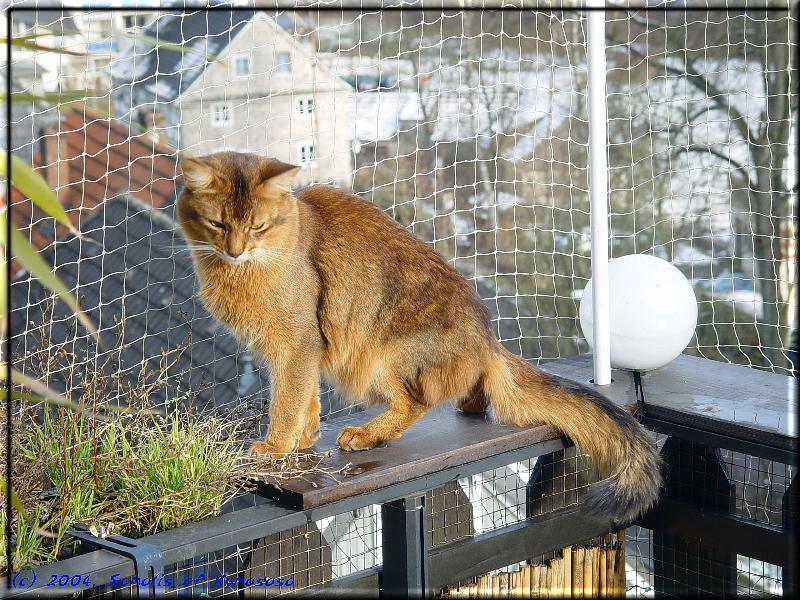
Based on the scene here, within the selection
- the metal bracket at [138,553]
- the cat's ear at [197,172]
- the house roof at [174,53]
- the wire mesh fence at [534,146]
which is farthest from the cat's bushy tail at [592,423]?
the wire mesh fence at [534,146]

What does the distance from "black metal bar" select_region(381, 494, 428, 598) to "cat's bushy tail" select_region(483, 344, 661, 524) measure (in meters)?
0.42

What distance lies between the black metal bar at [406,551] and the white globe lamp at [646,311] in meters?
0.97


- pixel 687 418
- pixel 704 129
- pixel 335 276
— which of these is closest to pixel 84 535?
pixel 335 276

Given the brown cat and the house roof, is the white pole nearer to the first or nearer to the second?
the brown cat

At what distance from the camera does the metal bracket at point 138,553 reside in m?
1.92

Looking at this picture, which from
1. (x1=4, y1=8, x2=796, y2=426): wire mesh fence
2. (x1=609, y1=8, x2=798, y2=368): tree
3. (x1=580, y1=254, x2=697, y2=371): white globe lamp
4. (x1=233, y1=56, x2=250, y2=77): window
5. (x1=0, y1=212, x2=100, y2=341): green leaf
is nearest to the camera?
(x1=0, y1=212, x2=100, y2=341): green leaf

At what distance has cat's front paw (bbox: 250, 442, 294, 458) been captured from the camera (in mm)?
2355

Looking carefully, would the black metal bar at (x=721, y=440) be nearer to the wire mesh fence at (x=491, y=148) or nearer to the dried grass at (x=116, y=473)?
the dried grass at (x=116, y=473)

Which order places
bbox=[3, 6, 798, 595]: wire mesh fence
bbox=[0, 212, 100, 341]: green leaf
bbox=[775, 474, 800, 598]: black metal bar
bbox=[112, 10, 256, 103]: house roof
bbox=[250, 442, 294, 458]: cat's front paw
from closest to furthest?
bbox=[0, 212, 100, 341]: green leaf, bbox=[250, 442, 294, 458]: cat's front paw, bbox=[775, 474, 800, 598]: black metal bar, bbox=[112, 10, 256, 103]: house roof, bbox=[3, 6, 798, 595]: wire mesh fence

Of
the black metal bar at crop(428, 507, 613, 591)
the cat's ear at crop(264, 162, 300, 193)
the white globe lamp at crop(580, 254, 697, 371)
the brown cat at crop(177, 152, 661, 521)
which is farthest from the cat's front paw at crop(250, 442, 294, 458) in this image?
the white globe lamp at crop(580, 254, 697, 371)

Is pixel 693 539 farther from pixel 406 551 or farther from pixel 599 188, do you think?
pixel 599 188

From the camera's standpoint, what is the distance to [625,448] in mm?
2576

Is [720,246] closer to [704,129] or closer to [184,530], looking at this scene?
[704,129]

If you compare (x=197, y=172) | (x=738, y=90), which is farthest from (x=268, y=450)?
(x=738, y=90)
